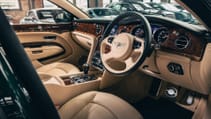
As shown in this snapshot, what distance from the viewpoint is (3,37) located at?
497 millimetres

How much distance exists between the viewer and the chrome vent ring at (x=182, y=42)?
4.43 feet

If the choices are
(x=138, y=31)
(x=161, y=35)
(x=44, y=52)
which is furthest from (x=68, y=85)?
(x=44, y=52)

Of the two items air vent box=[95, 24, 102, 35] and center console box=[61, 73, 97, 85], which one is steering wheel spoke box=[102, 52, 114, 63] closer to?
center console box=[61, 73, 97, 85]

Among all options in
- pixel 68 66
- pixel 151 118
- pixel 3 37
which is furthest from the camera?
pixel 68 66

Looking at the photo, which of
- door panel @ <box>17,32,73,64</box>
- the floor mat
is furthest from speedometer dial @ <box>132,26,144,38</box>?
door panel @ <box>17,32,73,64</box>

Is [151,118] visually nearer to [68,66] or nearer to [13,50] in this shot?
[68,66]

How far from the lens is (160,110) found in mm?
2129

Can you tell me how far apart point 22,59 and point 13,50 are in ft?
0.09

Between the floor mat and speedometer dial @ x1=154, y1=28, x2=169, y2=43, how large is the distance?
802mm

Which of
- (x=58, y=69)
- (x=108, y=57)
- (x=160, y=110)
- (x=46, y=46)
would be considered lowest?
(x=160, y=110)

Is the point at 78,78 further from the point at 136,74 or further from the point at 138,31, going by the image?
the point at 138,31

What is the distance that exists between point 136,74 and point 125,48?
62 centimetres

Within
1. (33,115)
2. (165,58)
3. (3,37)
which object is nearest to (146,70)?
(165,58)

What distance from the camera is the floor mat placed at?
6.70ft
